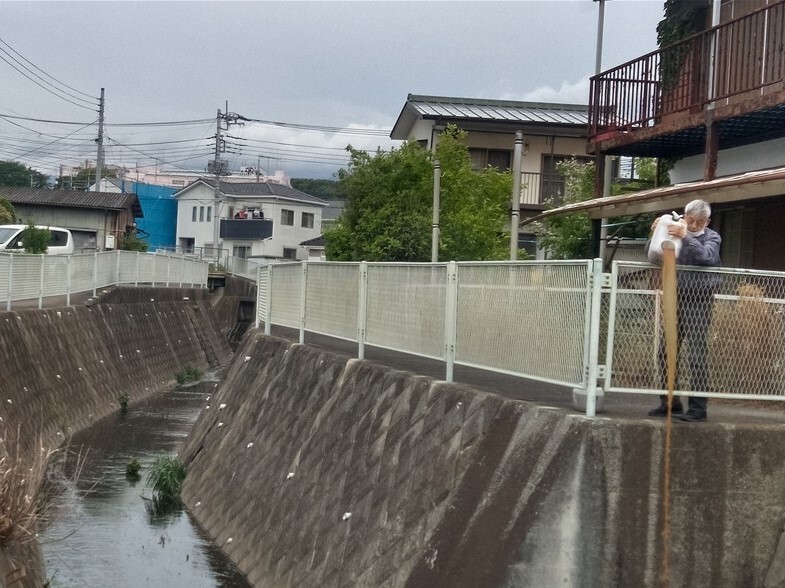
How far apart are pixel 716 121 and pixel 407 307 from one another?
16.9 ft

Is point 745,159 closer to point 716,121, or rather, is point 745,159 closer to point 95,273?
point 716,121

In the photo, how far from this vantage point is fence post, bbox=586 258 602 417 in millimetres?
6281

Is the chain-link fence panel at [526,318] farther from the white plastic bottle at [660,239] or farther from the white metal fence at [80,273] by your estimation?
the white metal fence at [80,273]

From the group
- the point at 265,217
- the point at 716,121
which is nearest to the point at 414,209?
the point at 716,121

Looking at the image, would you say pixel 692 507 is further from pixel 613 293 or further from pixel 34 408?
pixel 34 408

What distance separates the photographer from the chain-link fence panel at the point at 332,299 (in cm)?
1143

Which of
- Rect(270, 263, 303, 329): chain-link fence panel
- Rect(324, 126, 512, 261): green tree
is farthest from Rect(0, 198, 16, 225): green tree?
Rect(270, 263, 303, 329): chain-link fence panel

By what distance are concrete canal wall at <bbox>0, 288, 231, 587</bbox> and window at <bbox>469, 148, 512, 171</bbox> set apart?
1137 centimetres

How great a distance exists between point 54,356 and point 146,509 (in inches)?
230

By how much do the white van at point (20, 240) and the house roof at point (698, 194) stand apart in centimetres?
2014

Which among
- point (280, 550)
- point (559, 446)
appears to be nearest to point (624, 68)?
point (280, 550)

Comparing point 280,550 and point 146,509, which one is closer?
point 280,550

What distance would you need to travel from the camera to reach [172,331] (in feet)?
103

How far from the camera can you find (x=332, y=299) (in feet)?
40.6
